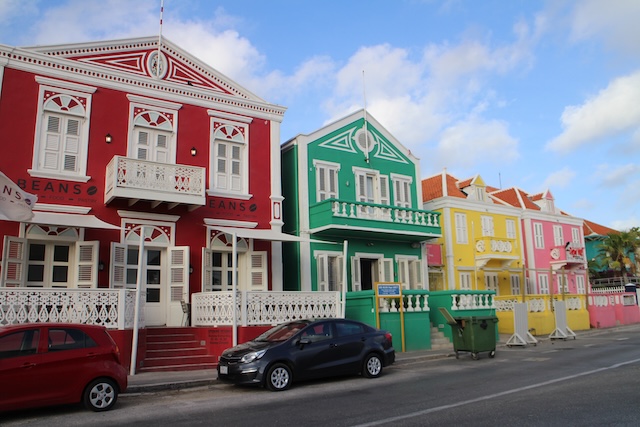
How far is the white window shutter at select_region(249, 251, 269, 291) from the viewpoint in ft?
61.6

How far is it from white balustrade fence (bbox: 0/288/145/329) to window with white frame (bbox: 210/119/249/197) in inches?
234

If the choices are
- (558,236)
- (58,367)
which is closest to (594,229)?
(558,236)

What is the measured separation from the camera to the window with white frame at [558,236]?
34.5m

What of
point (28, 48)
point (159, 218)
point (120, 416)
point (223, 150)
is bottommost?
point (120, 416)

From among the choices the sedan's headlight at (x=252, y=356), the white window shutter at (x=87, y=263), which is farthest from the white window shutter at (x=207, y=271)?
the sedan's headlight at (x=252, y=356)

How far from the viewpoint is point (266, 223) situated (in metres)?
19.6

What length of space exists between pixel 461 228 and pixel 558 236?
30.8ft

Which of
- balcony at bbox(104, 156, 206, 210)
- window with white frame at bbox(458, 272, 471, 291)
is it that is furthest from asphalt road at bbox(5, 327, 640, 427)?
window with white frame at bbox(458, 272, 471, 291)

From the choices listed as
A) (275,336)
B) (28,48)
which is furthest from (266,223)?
(28,48)

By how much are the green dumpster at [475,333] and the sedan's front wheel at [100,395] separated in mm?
10068

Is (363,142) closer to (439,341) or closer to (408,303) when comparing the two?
(408,303)

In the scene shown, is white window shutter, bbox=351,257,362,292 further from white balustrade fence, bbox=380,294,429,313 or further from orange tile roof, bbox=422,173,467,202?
orange tile roof, bbox=422,173,467,202

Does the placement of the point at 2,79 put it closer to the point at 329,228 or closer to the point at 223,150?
the point at 223,150

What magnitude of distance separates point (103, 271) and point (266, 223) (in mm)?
5794
